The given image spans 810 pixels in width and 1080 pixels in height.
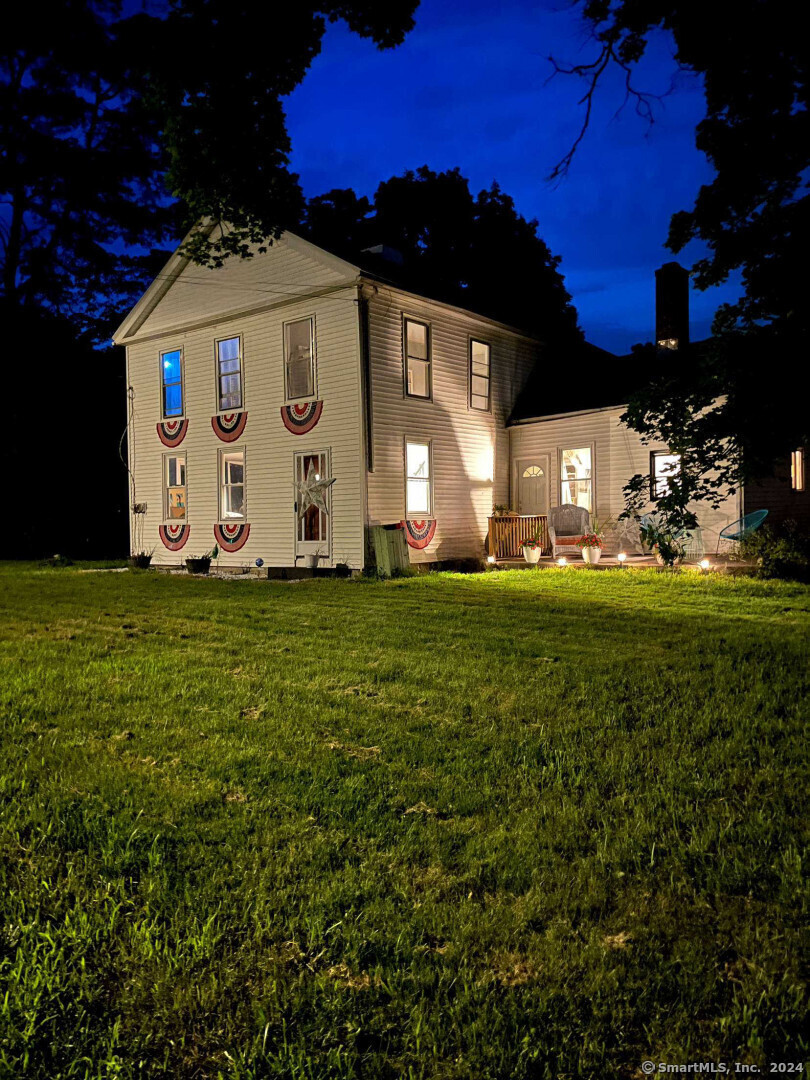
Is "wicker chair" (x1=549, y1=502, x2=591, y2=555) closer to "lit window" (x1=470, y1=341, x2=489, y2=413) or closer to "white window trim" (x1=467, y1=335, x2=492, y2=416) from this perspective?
"white window trim" (x1=467, y1=335, x2=492, y2=416)

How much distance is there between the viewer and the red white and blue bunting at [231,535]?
16.8 meters

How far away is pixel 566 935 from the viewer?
2.25 meters

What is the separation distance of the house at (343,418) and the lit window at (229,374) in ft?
0.15

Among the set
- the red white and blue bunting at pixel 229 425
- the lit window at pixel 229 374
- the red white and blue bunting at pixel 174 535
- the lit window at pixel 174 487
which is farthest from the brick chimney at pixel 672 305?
the red white and blue bunting at pixel 174 535

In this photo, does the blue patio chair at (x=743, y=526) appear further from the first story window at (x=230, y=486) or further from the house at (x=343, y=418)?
the first story window at (x=230, y=486)

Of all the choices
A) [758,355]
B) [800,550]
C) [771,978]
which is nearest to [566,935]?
[771,978]

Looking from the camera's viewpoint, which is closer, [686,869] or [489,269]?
[686,869]

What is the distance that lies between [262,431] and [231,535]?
2.56 meters

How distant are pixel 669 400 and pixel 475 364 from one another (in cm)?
1031

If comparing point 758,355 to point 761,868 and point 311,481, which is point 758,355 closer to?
point 761,868

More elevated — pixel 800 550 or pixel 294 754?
pixel 800 550

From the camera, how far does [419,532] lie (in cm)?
1563

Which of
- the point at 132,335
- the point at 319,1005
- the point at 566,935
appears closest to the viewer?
the point at 319,1005

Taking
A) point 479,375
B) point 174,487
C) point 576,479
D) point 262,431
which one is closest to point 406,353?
point 479,375
